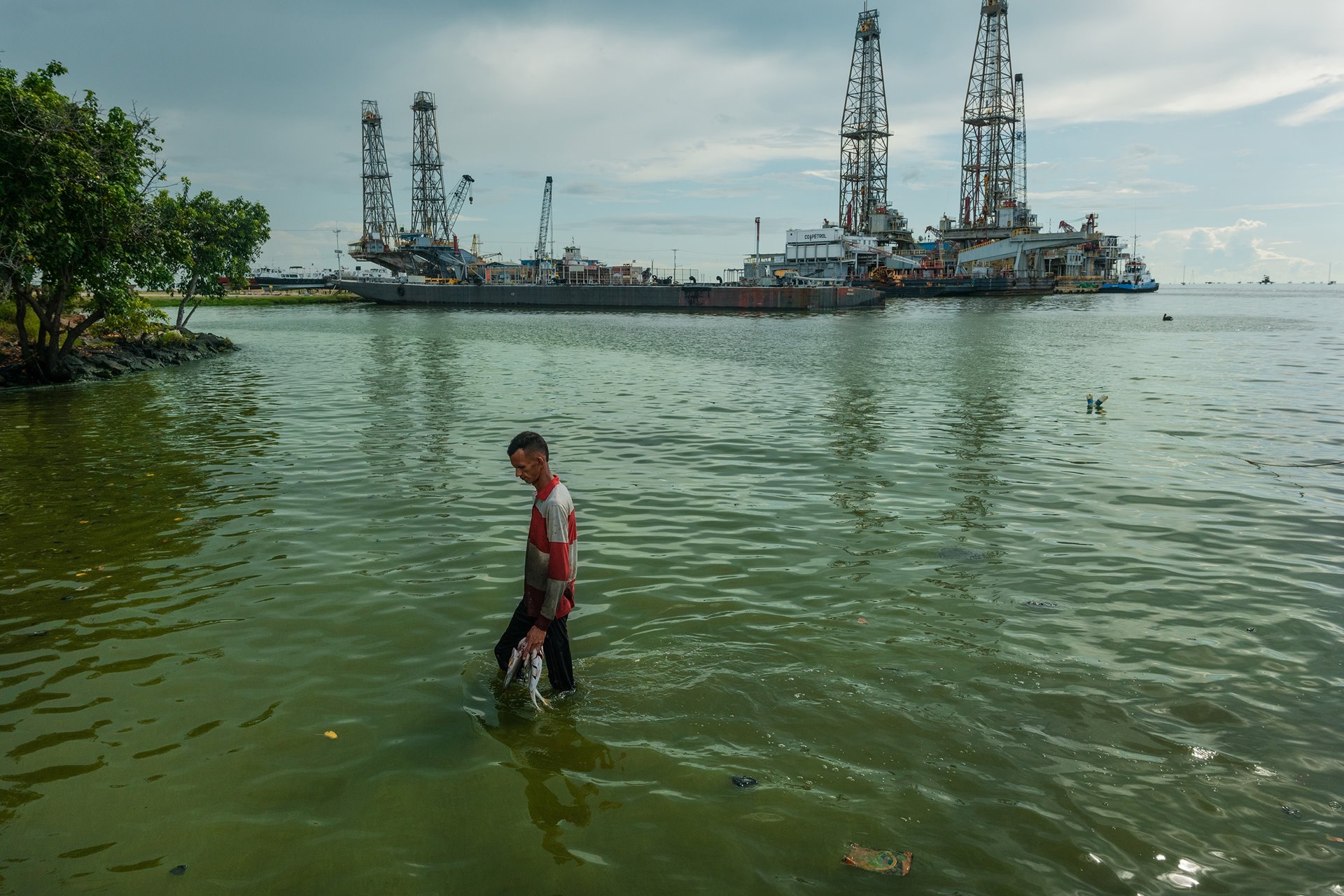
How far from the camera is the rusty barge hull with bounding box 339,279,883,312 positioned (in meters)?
101

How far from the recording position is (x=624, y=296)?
11156 cm

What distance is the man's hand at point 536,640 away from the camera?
19.2 ft

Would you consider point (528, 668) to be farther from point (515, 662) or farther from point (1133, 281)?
point (1133, 281)

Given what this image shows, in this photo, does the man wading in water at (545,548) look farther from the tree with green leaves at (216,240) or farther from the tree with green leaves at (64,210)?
the tree with green leaves at (216,240)

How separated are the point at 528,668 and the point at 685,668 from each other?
1.48m

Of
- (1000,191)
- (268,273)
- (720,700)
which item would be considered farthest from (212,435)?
(268,273)

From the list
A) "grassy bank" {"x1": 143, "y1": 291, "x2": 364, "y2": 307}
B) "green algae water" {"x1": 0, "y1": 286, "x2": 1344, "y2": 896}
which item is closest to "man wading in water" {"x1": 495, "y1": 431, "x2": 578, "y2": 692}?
"green algae water" {"x1": 0, "y1": 286, "x2": 1344, "y2": 896}

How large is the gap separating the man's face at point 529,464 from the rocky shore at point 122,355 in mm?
29670

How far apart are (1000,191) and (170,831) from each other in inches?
5872

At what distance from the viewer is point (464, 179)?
152500 millimetres

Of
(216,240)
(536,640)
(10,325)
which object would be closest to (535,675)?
(536,640)

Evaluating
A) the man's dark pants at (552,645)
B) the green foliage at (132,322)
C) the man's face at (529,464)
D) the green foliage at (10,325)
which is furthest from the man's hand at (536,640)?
the green foliage at (10,325)

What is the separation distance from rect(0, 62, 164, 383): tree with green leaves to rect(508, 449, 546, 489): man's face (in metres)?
24.2

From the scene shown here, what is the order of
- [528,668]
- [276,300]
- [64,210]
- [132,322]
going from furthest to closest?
[276,300] < [132,322] < [64,210] < [528,668]
